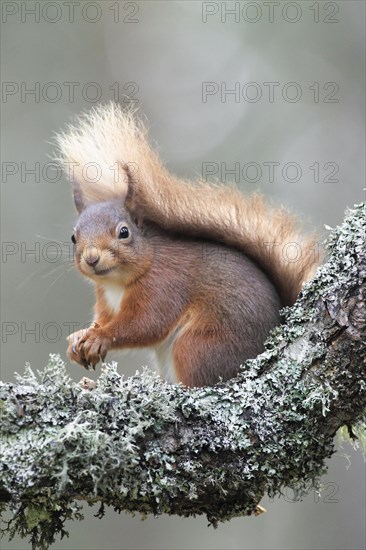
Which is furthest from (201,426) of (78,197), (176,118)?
(176,118)

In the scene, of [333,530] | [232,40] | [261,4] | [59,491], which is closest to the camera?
[59,491]

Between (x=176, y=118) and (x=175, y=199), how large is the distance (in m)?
3.95

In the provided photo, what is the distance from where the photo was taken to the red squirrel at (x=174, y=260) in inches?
116

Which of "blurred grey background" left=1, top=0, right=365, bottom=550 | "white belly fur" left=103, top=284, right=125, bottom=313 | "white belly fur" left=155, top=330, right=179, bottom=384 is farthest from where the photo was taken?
"blurred grey background" left=1, top=0, right=365, bottom=550

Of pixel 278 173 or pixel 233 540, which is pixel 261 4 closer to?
pixel 278 173

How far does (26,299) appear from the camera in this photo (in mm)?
6328

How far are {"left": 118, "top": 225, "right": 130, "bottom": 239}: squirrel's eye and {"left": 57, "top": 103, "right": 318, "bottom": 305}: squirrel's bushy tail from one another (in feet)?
0.48

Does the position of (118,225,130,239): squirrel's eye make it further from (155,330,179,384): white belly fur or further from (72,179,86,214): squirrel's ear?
(155,330,179,384): white belly fur

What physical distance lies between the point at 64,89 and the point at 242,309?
4.50 m

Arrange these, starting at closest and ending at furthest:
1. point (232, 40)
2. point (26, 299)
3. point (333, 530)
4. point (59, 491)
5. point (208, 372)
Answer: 1. point (59, 491)
2. point (208, 372)
3. point (333, 530)
4. point (26, 299)
5. point (232, 40)

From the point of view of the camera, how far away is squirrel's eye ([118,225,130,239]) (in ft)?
10.6

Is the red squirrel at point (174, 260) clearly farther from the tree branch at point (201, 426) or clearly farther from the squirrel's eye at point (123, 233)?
the tree branch at point (201, 426)

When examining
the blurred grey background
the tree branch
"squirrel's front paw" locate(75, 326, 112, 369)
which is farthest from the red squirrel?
the blurred grey background

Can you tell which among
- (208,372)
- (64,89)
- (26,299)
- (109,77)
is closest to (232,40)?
(109,77)
